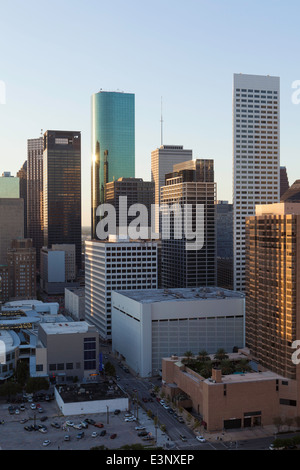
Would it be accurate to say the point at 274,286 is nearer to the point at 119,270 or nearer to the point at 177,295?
the point at 177,295

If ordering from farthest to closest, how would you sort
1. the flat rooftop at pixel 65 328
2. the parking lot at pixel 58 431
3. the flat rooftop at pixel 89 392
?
the flat rooftop at pixel 65 328, the flat rooftop at pixel 89 392, the parking lot at pixel 58 431

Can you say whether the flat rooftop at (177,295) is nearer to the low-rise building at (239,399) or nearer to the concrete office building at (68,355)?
the concrete office building at (68,355)

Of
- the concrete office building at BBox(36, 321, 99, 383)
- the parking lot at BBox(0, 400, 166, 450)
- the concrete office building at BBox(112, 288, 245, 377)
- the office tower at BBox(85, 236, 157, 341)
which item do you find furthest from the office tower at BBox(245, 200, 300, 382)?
the office tower at BBox(85, 236, 157, 341)

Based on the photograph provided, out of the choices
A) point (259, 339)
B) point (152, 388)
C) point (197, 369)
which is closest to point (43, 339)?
point (152, 388)

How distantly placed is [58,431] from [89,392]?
15.1 metres

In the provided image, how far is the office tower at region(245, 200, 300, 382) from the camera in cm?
9788

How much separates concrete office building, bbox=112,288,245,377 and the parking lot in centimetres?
2711

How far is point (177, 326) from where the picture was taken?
418 feet

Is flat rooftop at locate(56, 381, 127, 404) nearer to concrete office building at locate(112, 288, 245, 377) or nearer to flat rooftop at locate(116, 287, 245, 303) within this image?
concrete office building at locate(112, 288, 245, 377)

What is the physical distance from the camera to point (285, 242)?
3930 inches

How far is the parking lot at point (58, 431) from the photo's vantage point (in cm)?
8569

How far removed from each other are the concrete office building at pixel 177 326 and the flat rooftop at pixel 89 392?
1547cm

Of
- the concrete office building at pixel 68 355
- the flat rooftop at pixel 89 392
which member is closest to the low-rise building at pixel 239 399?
the flat rooftop at pixel 89 392
